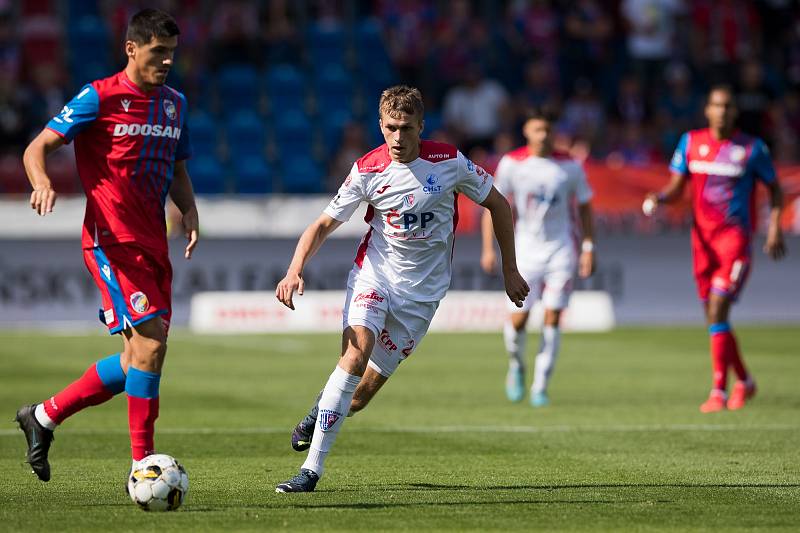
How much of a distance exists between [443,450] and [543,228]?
12.4ft

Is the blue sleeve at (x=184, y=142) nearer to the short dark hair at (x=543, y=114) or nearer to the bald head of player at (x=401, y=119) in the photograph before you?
the bald head of player at (x=401, y=119)

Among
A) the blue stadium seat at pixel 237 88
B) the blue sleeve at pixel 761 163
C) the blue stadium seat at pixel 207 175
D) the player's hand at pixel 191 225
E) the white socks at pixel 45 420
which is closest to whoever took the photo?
the white socks at pixel 45 420

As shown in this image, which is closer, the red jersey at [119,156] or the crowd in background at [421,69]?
the red jersey at [119,156]

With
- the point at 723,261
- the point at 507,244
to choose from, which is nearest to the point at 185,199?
the point at 507,244

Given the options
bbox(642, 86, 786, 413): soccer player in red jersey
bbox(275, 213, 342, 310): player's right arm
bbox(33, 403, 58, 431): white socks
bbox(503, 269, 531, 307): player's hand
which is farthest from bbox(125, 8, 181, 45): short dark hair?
bbox(642, 86, 786, 413): soccer player in red jersey

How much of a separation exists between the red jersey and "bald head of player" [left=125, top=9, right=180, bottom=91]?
0.09m

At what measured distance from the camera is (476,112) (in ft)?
73.2

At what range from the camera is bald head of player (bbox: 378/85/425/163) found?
7.42m

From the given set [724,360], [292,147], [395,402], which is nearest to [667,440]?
[724,360]

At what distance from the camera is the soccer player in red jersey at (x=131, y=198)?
7.20 metres

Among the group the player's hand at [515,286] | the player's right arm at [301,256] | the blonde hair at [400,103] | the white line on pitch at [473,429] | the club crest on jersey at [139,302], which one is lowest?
the white line on pitch at [473,429]

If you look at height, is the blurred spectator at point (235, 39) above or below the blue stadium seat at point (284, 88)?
above

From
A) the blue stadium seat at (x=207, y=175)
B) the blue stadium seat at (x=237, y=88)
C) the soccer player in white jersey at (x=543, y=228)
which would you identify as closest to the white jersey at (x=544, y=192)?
the soccer player in white jersey at (x=543, y=228)

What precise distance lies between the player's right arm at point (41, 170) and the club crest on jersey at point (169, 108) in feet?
1.98
